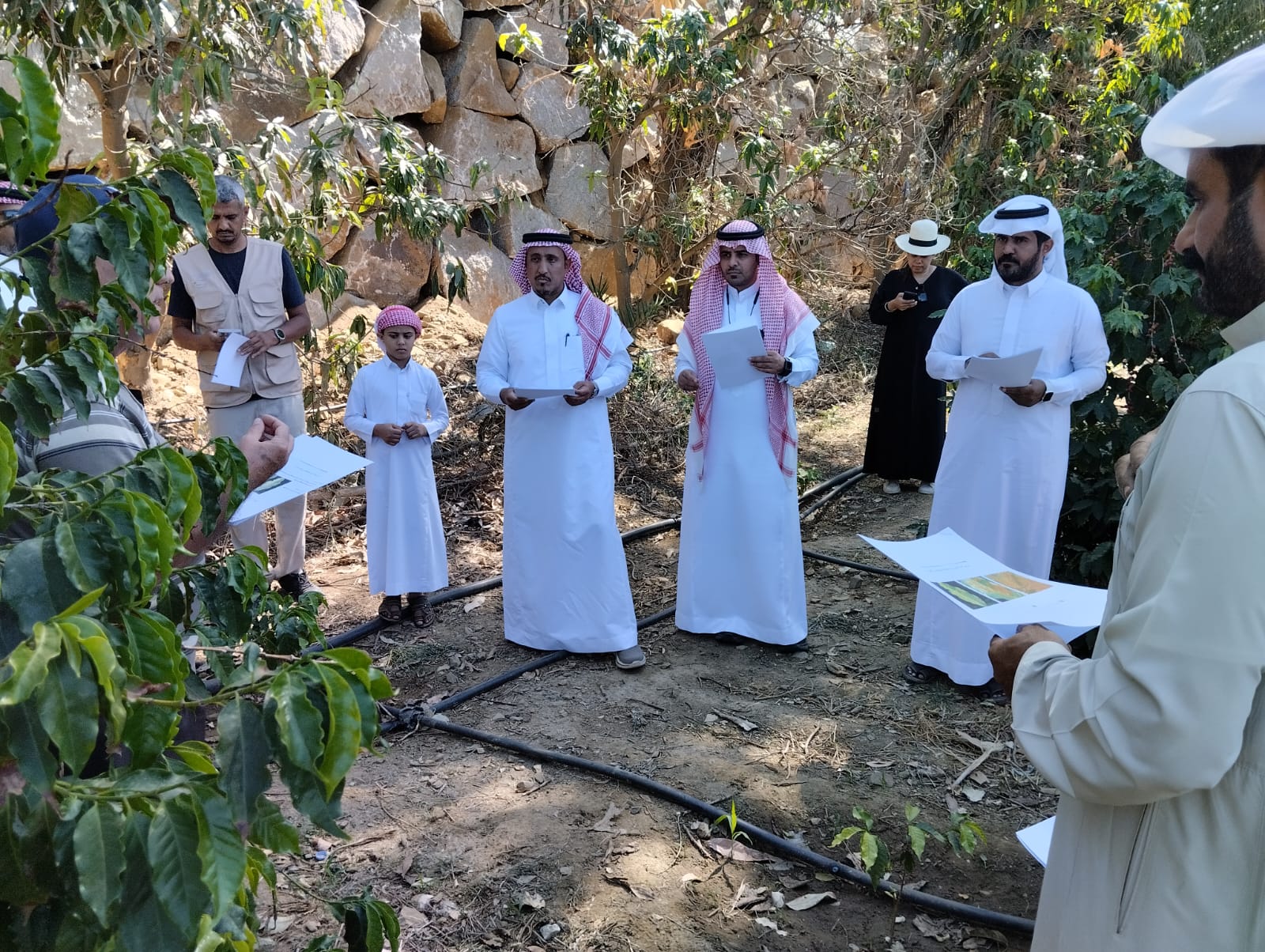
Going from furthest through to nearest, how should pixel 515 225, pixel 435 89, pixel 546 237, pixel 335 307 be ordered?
1. pixel 515 225
2. pixel 435 89
3. pixel 335 307
4. pixel 546 237

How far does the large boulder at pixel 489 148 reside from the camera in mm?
10141

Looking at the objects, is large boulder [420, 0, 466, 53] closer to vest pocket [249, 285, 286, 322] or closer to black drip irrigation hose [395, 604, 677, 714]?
vest pocket [249, 285, 286, 322]

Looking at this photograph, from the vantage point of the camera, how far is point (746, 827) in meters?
3.32

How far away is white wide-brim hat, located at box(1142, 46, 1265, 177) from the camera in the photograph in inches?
46.7

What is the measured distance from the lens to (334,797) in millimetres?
1077

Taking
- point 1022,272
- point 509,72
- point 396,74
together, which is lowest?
point 1022,272

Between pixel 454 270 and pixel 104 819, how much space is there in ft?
18.3

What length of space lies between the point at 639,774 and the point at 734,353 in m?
1.97

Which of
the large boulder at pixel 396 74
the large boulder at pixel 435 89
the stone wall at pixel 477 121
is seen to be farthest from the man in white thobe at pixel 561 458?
the large boulder at pixel 435 89

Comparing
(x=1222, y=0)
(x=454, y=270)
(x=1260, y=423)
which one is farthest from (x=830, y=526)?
(x=1222, y=0)

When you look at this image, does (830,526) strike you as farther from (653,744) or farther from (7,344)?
(7,344)

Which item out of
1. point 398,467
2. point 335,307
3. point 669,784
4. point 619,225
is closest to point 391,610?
point 398,467

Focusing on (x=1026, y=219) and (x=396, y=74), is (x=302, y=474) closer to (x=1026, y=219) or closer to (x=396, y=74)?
(x=1026, y=219)

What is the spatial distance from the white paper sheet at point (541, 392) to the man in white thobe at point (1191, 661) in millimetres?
3317
